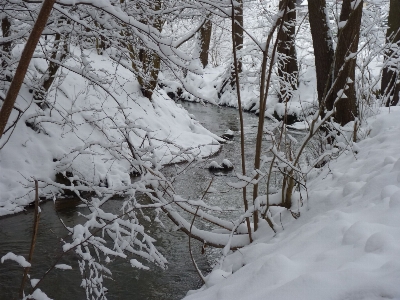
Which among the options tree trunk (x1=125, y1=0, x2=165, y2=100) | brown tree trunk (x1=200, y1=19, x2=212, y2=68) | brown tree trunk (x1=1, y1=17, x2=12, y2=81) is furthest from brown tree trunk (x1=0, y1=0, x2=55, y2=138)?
brown tree trunk (x1=1, y1=17, x2=12, y2=81)

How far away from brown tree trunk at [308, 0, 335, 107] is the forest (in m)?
0.02

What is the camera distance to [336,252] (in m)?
1.95

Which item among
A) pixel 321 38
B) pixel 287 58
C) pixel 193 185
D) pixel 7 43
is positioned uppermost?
pixel 287 58

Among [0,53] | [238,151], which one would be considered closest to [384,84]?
[238,151]

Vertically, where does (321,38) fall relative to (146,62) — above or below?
above

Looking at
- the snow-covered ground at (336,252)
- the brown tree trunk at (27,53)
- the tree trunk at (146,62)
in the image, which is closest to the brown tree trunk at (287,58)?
the snow-covered ground at (336,252)

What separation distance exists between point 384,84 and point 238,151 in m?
3.71

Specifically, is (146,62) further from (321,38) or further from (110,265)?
(110,265)

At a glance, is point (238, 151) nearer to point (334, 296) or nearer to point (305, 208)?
point (305, 208)

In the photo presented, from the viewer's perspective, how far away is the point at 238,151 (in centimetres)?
982

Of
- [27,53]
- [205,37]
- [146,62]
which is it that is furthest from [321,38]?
[205,37]

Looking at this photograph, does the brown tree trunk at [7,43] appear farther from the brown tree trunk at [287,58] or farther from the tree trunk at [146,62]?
the brown tree trunk at [287,58]

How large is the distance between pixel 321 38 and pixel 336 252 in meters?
4.66

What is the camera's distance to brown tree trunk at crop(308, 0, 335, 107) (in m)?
5.90
